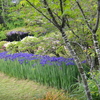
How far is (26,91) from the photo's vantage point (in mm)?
A: 4012

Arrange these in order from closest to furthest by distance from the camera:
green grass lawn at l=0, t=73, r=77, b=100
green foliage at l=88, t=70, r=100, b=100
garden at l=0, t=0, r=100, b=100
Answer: green foliage at l=88, t=70, r=100, b=100
garden at l=0, t=0, r=100, b=100
green grass lawn at l=0, t=73, r=77, b=100

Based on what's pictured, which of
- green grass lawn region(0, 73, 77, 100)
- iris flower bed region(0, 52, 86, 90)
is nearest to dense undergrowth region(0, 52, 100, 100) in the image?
iris flower bed region(0, 52, 86, 90)

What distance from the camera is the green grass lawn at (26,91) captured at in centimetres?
334

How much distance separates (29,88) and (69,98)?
133cm

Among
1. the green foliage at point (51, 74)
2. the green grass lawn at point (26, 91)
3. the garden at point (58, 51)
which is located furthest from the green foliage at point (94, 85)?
the green foliage at point (51, 74)

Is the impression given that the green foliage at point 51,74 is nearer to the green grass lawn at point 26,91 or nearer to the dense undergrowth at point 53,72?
the dense undergrowth at point 53,72

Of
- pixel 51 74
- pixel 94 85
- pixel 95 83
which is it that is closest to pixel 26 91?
pixel 51 74

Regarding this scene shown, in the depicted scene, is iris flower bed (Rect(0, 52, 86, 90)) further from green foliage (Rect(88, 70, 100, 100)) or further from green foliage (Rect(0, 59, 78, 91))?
green foliage (Rect(88, 70, 100, 100))

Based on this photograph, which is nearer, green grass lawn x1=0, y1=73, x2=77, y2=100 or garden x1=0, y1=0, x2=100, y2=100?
garden x1=0, y1=0, x2=100, y2=100

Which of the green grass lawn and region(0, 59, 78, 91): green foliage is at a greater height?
region(0, 59, 78, 91): green foliage

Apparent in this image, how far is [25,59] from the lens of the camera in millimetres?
5383

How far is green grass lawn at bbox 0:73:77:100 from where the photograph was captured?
3.34 meters

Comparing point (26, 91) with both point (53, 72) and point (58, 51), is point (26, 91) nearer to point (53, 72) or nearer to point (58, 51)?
point (53, 72)

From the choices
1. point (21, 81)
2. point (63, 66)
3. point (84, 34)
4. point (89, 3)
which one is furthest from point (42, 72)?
point (89, 3)
